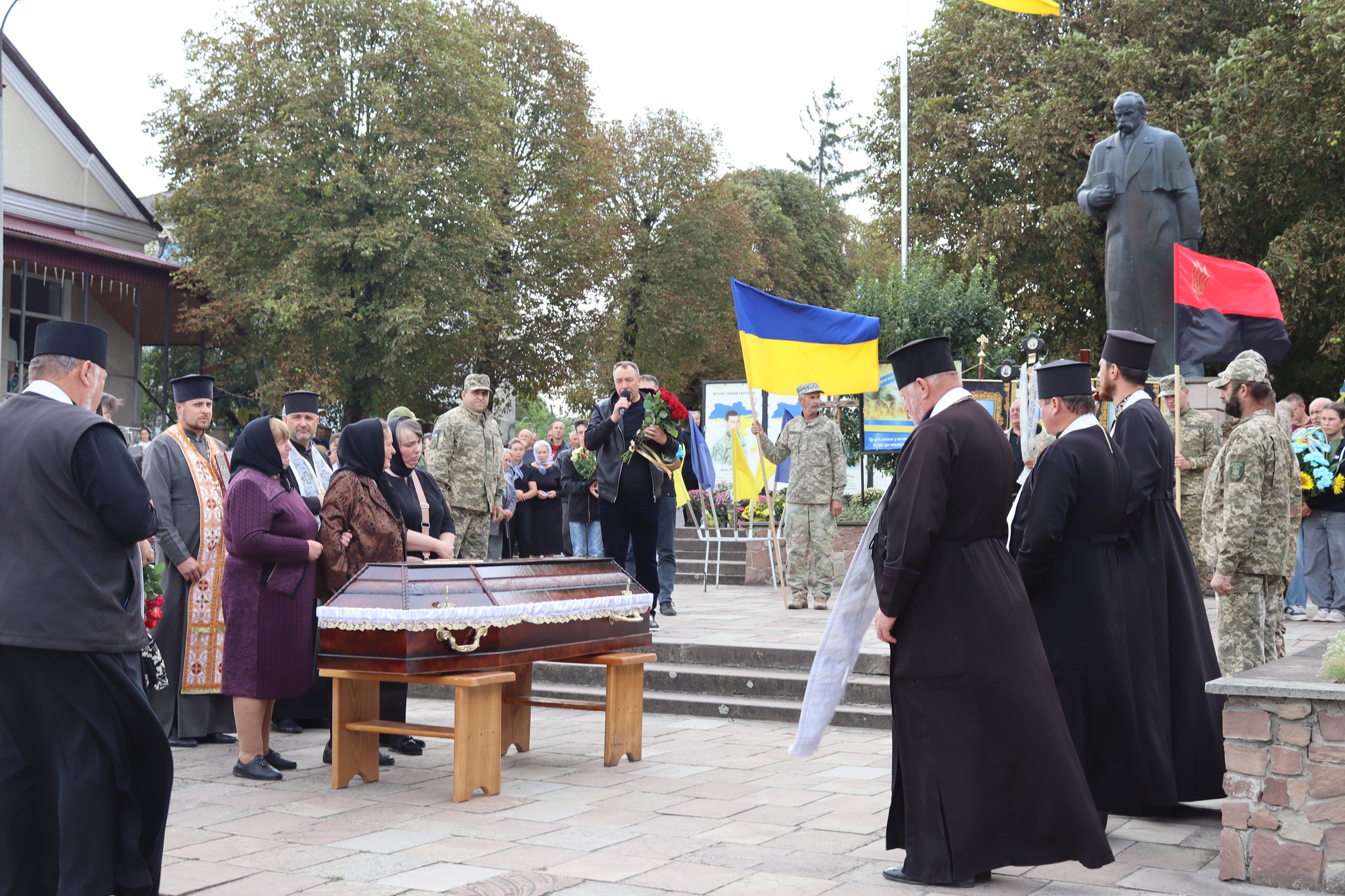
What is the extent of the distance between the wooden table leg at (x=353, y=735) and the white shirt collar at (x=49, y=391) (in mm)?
2320

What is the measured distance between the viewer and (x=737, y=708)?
8594 millimetres

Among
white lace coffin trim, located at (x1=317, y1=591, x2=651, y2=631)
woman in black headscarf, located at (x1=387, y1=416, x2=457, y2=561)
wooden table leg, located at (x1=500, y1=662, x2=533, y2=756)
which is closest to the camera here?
white lace coffin trim, located at (x1=317, y1=591, x2=651, y2=631)

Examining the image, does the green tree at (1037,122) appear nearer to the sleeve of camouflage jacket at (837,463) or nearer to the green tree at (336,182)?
the green tree at (336,182)

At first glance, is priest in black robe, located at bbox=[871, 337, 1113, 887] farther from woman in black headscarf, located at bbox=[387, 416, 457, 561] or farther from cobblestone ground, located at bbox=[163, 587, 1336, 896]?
woman in black headscarf, located at bbox=[387, 416, 457, 561]

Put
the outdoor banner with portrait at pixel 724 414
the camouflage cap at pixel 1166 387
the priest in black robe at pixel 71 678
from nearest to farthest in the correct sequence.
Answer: the priest in black robe at pixel 71 678 < the camouflage cap at pixel 1166 387 < the outdoor banner with portrait at pixel 724 414

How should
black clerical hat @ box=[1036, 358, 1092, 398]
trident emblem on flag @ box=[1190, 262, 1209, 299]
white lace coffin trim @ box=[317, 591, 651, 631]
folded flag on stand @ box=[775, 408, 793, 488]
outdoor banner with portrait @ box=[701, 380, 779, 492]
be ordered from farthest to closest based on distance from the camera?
outdoor banner with portrait @ box=[701, 380, 779, 492] < folded flag on stand @ box=[775, 408, 793, 488] < trident emblem on flag @ box=[1190, 262, 1209, 299] < white lace coffin trim @ box=[317, 591, 651, 631] < black clerical hat @ box=[1036, 358, 1092, 398]

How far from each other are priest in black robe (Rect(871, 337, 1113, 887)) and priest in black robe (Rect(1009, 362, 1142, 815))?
0.67 metres

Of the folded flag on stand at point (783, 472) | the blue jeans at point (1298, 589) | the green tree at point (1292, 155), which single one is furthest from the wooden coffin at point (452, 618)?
the green tree at point (1292, 155)

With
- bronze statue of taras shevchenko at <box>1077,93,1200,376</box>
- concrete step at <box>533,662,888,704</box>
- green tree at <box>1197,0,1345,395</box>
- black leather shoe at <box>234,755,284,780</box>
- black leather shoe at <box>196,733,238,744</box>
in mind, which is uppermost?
green tree at <box>1197,0,1345,395</box>

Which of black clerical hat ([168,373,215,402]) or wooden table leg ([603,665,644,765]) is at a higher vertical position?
black clerical hat ([168,373,215,402])

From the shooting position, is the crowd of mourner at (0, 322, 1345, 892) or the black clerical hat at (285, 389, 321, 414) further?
the black clerical hat at (285, 389, 321, 414)

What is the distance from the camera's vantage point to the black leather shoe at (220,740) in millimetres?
7754

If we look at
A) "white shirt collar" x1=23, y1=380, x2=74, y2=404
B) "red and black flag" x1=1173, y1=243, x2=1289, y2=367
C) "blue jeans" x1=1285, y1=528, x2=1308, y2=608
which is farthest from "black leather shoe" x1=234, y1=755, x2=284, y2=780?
"blue jeans" x1=1285, y1=528, x2=1308, y2=608

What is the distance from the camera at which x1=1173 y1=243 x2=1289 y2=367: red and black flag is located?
10.1 metres
